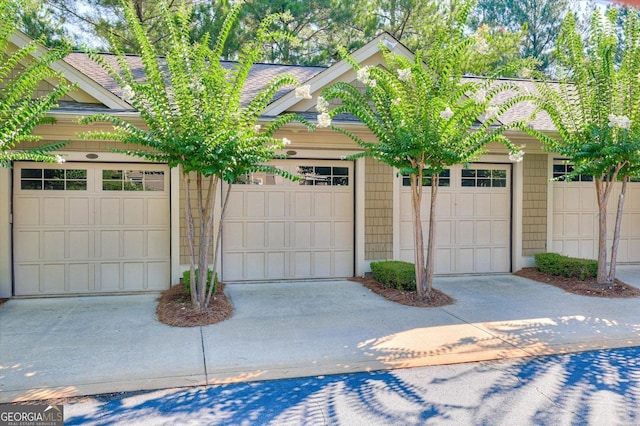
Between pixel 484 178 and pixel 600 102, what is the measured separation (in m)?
2.34

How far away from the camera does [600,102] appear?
6.66 metres

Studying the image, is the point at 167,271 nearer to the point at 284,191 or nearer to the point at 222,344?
the point at 284,191

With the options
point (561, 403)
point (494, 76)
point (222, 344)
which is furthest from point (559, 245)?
point (222, 344)

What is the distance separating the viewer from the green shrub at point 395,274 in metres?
6.79

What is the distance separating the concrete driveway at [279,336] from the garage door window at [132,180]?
1.71 m

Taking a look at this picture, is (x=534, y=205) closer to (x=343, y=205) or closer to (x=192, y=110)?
(x=343, y=205)

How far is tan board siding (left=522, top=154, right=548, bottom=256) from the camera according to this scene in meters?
8.55

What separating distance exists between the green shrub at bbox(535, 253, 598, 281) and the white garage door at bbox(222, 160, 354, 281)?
3.54 metres

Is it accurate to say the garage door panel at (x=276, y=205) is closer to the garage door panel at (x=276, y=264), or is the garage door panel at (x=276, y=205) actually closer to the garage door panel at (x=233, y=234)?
the garage door panel at (x=233, y=234)

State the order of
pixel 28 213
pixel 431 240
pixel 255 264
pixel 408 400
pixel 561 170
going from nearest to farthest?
pixel 408 400 → pixel 431 240 → pixel 28 213 → pixel 255 264 → pixel 561 170

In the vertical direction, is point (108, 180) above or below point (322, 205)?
above

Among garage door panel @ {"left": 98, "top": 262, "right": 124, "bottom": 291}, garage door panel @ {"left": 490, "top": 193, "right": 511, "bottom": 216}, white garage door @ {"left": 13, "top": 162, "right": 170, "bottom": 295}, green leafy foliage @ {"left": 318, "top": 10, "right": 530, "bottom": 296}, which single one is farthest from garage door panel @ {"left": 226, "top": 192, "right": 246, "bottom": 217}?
garage door panel @ {"left": 490, "top": 193, "right": 511, "bottom": 216}

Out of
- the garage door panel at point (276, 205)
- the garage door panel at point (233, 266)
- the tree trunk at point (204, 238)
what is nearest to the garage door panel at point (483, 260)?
the garage door panel at point (276, 205)
